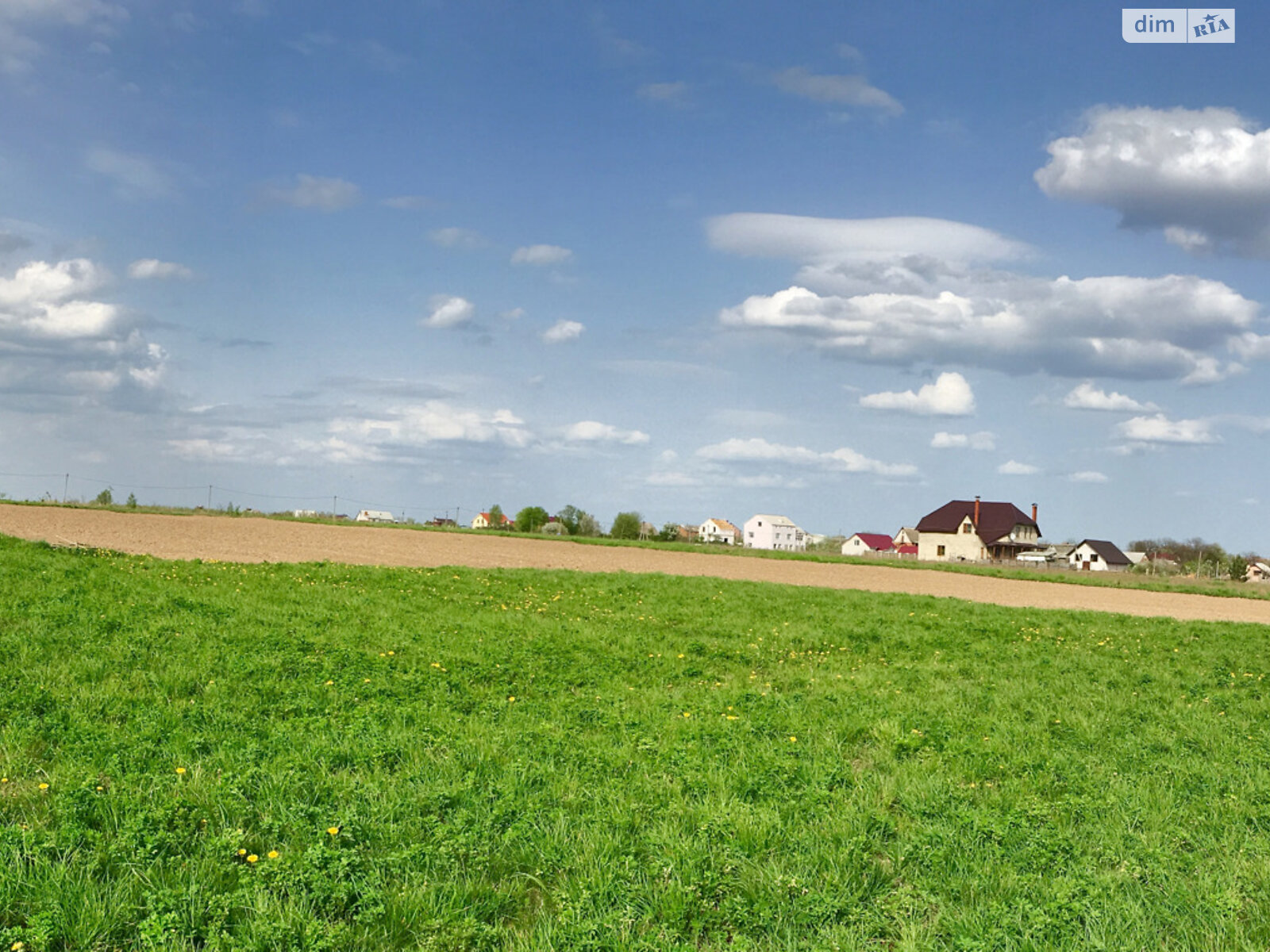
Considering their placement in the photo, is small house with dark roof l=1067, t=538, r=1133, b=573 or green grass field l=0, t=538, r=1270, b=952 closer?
green grass field l=0, t=538, r=1270, b=952

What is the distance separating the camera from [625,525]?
81812 millimetres

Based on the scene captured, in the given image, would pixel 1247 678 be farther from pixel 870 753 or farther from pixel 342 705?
pixel 342 705

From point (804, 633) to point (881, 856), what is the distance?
11882 millimetres

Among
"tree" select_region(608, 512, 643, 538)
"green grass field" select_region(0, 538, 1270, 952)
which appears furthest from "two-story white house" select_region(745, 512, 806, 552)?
"green grass field" select_region(0, 538, 1270, 952)

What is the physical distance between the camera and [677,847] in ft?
21.5

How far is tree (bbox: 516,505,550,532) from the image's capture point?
81.8 meters

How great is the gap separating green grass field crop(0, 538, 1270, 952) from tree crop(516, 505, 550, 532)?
215 feet

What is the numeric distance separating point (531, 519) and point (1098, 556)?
3110 inches

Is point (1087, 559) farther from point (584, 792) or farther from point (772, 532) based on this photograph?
point (584, 792)

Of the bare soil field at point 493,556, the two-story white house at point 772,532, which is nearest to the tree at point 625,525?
the bare soil field at point 493,556

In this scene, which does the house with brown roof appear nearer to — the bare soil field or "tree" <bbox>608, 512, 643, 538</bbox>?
"tree" <bbox>608, 512, 643, 538</bbox>

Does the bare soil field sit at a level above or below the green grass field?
above

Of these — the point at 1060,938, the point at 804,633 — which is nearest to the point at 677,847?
the point at 1060,938

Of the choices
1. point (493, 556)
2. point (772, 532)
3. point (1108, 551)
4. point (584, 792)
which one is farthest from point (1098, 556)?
point (584, 792)
